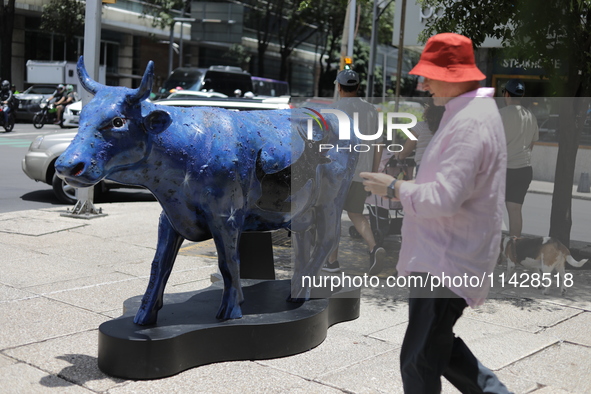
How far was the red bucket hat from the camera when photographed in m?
3.34

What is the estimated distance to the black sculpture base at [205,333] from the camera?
14.9ft

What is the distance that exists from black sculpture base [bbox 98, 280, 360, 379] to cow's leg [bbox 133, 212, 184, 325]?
0.26 ft

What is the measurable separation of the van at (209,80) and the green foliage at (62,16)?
35.5 feet

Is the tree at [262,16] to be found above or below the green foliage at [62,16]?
above

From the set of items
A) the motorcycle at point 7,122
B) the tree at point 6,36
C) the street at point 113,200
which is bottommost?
A: the street at point 113,200

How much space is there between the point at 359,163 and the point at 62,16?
33266 millimetres

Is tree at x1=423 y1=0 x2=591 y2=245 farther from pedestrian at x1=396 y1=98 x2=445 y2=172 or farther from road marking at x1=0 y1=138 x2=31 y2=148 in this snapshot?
road marking at x1=0 y1=138 x2=31 y2=148

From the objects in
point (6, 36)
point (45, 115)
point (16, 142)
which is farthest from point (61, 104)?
point (6, 36)

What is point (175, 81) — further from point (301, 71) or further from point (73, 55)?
point (301, 71)

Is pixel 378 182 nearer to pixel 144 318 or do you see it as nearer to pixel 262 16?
pixel 144 318

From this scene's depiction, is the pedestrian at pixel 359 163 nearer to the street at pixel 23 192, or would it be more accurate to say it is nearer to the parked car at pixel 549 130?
the street at pixel 23 192

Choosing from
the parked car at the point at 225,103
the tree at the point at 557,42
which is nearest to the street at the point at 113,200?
the tree at the point at 557,42

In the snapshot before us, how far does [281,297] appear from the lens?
223 inches

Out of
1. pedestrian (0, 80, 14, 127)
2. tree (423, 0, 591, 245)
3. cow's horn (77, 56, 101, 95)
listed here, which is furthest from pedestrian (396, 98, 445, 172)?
pedestrian (0, 80, 14, 127)
